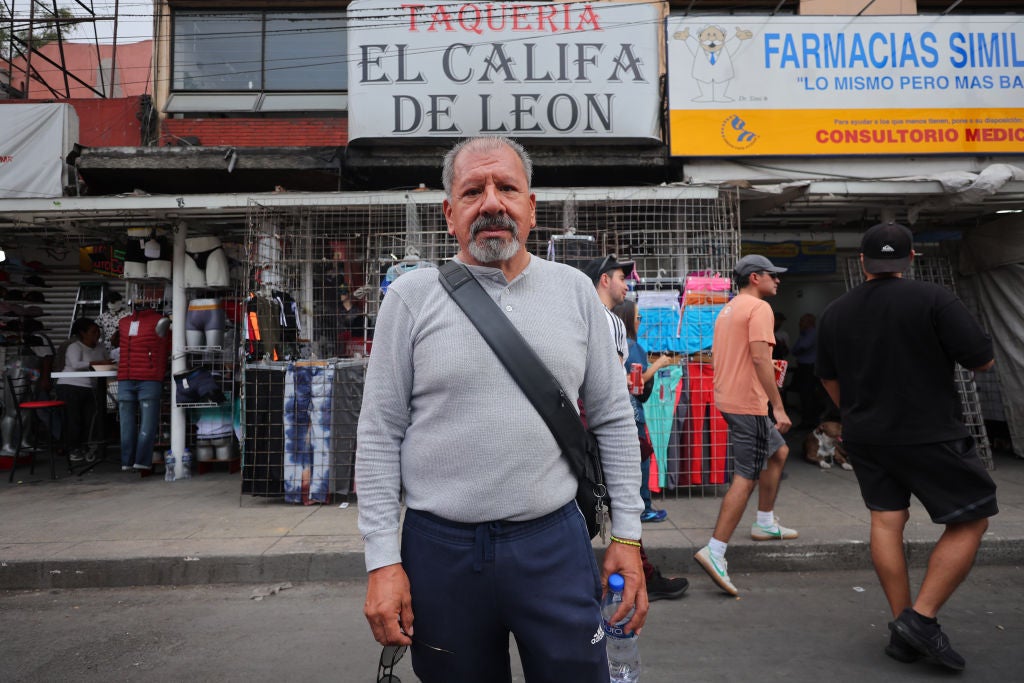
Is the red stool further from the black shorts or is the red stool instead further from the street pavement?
the black shorts

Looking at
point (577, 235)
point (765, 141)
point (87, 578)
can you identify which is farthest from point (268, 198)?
point (765, 141)

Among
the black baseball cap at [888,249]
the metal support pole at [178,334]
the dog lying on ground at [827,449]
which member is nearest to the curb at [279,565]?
the black baseball cap at [888,249]

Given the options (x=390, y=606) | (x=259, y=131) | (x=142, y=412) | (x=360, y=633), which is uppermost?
(x=259, y=131)

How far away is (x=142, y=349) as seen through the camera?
7.80 m

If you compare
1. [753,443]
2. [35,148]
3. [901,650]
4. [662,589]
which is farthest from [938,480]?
[35,148]

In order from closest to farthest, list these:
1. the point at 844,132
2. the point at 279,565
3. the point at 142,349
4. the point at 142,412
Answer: the point at 279,565 < the point at 844,132 < the point at 142,349 < the point at 142,412

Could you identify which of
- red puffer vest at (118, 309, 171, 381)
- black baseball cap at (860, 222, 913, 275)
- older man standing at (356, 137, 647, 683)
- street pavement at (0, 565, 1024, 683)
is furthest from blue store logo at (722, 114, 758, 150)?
red puffer vest at (118, 309, 171, 381)

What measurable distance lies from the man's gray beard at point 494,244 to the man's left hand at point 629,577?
87 centimetres

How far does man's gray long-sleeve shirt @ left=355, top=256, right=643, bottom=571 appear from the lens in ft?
5.52

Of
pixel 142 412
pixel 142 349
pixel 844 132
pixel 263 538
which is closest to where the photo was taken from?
pixel 263 538

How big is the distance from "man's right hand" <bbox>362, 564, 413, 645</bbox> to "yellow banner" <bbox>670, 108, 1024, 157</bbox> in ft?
19.9

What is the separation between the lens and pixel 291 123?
9656mm

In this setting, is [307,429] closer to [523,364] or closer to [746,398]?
[746,398]

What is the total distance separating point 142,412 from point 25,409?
194 cm
